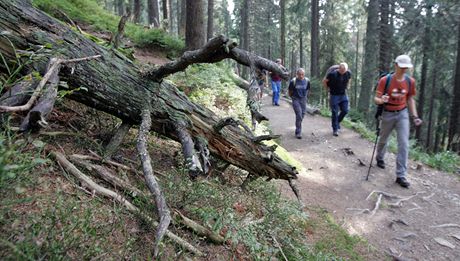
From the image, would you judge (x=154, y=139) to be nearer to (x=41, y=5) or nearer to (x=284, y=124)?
(x=41, y=5)

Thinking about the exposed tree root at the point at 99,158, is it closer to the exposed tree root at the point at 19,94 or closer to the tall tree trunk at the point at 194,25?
the exposed tree root at the point at 19,94

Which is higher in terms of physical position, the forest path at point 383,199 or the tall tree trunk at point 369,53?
the tall tree trunk at point 369,53

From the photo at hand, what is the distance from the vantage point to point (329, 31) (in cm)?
2942

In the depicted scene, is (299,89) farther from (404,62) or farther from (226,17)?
(226,17)

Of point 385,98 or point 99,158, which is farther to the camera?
point 385,98

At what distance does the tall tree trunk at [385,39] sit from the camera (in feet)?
52.5

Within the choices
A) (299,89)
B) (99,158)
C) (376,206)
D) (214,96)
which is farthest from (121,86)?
(299,89)

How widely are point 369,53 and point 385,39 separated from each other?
3.39 feet

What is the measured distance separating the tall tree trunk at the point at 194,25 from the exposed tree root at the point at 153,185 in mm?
6308

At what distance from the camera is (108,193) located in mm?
2801

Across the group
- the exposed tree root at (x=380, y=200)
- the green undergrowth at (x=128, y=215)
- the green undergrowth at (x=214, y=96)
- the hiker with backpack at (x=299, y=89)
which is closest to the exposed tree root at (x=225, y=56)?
the green undergrowth at (x=128, y=215)

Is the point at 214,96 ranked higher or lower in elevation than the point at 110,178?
higher

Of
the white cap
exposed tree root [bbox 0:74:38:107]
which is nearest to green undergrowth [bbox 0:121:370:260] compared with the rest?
exposed tree root [bbox 0:74:38:107]

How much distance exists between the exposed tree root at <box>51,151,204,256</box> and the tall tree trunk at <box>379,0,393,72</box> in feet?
52.0
